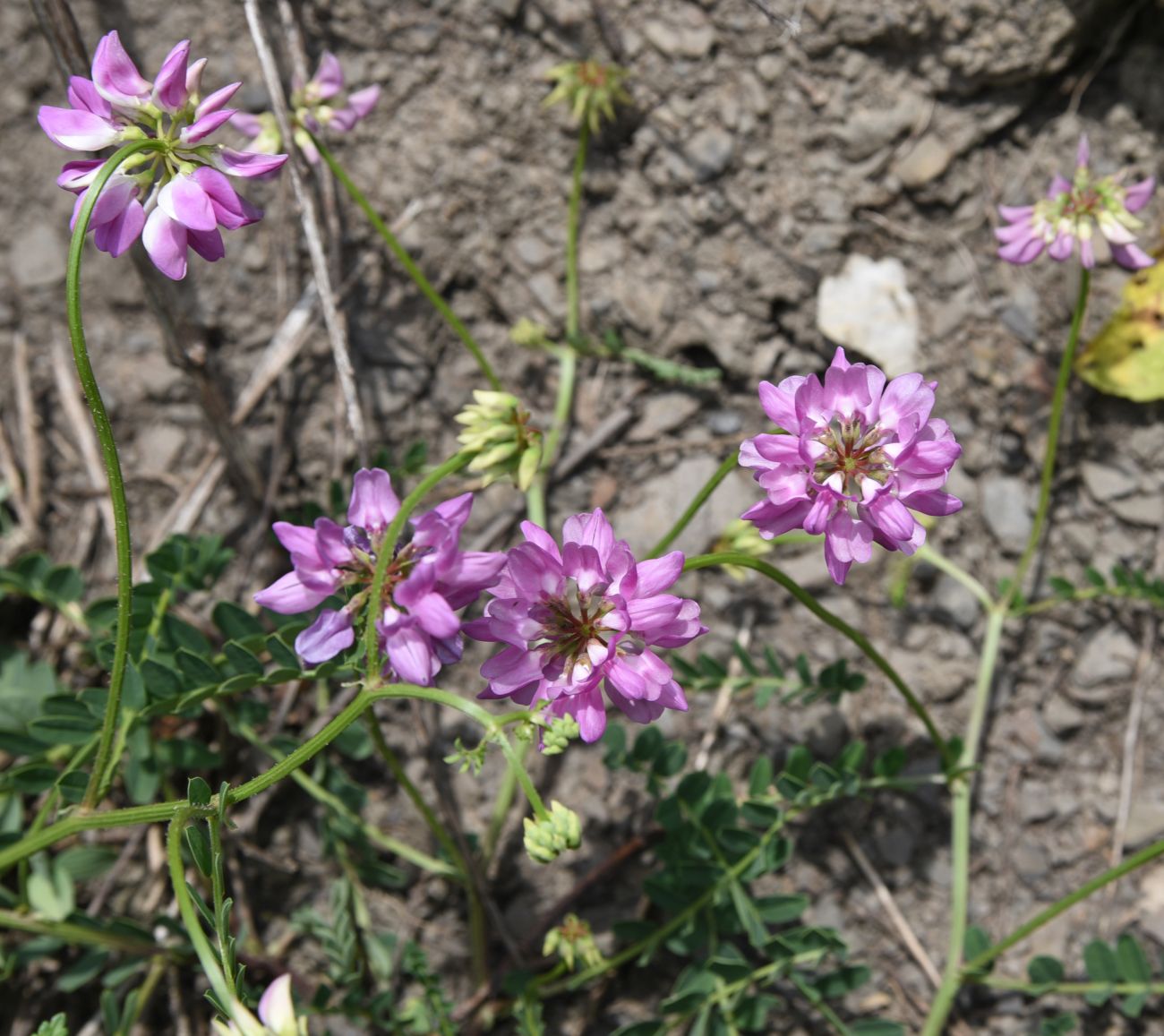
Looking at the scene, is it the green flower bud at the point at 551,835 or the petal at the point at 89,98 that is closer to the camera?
the green flower bud at the point at 551,835

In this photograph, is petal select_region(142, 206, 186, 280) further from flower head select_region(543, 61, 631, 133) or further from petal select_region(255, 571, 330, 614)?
flower head select_region(543, 61, 631, 133)

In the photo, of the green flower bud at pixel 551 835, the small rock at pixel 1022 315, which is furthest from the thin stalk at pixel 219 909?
the small rock at pixel 1022 315

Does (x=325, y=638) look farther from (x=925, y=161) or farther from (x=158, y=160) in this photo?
(x=925, y=161)

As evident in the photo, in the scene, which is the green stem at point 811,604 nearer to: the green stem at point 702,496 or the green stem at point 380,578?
the green stem at point 702,496

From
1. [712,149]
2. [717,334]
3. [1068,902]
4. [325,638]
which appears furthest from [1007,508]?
[325,638]

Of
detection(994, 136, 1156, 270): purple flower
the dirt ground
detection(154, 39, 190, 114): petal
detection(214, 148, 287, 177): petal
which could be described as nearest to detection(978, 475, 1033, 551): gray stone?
the dirt ground

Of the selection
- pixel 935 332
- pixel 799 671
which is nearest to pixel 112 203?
pixel 799 671
